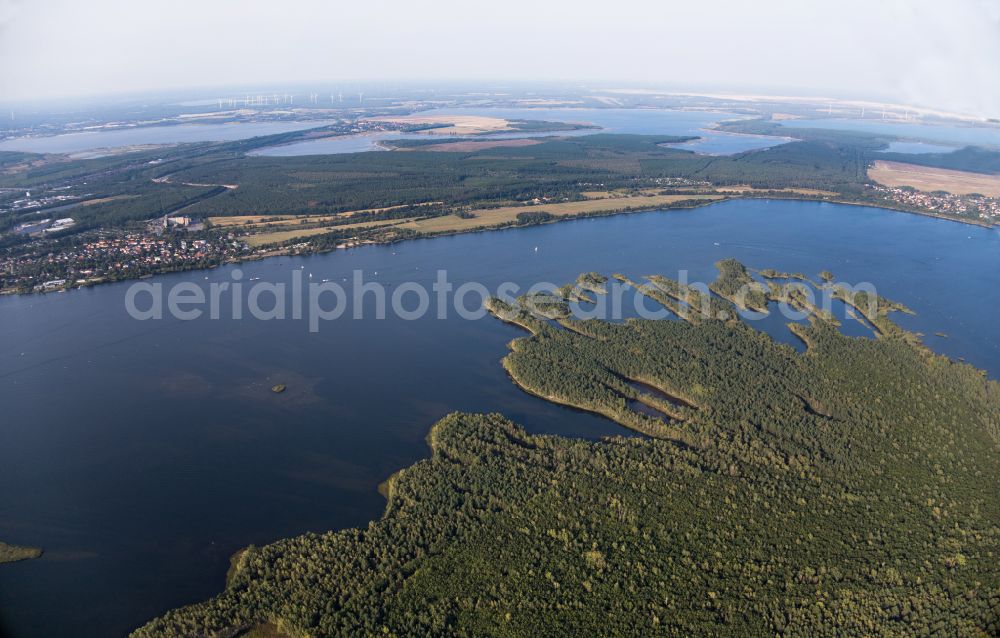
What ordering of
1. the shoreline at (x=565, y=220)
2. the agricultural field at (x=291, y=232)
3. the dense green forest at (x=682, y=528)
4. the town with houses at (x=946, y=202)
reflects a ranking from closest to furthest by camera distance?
the dense green forest at (x=682, y=528) → the shoreline at (x=565, y=220) → the agricultural field at (x=291, y=232) → the town with houses at (x=946, y=202)

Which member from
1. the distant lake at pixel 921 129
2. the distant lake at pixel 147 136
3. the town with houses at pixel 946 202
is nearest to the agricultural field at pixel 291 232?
the town with houses at pixel 946 202

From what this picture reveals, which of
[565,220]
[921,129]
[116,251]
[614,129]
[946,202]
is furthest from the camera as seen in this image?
[921,129]

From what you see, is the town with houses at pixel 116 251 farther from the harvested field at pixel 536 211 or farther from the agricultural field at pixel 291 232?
the harvested field at pixel 536 211

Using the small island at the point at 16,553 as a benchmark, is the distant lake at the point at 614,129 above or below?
above

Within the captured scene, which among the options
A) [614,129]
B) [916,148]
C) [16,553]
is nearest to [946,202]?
[916,148]

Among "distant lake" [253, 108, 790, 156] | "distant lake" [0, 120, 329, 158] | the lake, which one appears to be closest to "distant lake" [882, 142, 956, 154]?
"distant lake" [253, 108, 790, 156]

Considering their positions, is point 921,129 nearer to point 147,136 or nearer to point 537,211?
point 537,211
